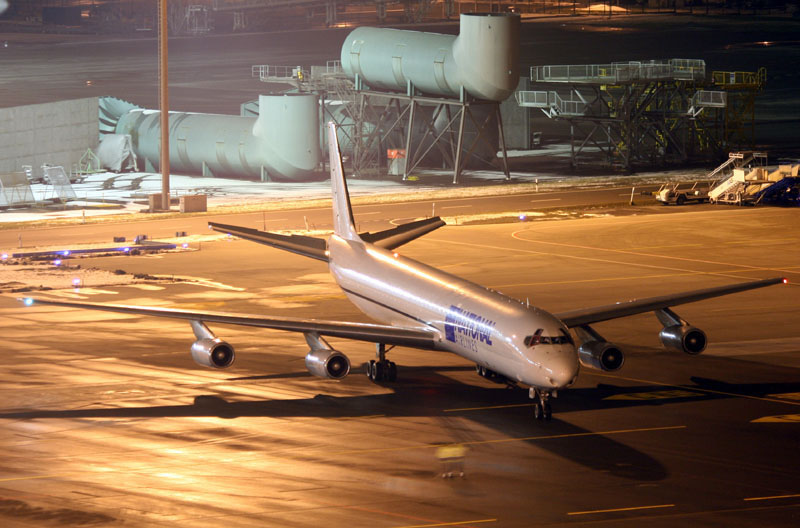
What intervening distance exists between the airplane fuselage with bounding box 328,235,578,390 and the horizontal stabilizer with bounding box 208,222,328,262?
37.7 inches

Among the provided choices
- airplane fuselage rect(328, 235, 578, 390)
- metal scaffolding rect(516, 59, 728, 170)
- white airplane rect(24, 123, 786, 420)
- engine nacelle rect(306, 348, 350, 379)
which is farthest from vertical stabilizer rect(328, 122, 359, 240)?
metal scaffolding rect(516, 59, 728, 170)

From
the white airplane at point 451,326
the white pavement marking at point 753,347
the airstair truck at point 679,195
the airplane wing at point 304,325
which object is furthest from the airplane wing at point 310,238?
the airstair truck at point 679,195

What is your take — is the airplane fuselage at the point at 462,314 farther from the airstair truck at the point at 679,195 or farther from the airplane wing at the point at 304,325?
the airstair truck at the point at 679,195

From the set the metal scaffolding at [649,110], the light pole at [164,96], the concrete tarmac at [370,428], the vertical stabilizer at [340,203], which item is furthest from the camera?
the metal scaffolding at [649,110]

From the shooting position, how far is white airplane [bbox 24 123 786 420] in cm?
3825

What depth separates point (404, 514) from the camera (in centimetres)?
3091

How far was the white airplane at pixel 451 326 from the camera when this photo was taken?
3825 centimetres

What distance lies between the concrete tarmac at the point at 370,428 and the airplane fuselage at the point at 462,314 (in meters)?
2.21

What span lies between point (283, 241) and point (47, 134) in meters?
84.5

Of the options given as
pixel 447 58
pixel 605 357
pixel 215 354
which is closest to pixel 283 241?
pixel 215 354

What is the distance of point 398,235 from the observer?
5594cm

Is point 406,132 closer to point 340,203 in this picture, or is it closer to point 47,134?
point 47,134

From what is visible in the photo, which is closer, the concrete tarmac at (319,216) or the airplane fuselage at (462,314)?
the airplane fuselage at (462,314)

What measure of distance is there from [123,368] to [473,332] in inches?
615
